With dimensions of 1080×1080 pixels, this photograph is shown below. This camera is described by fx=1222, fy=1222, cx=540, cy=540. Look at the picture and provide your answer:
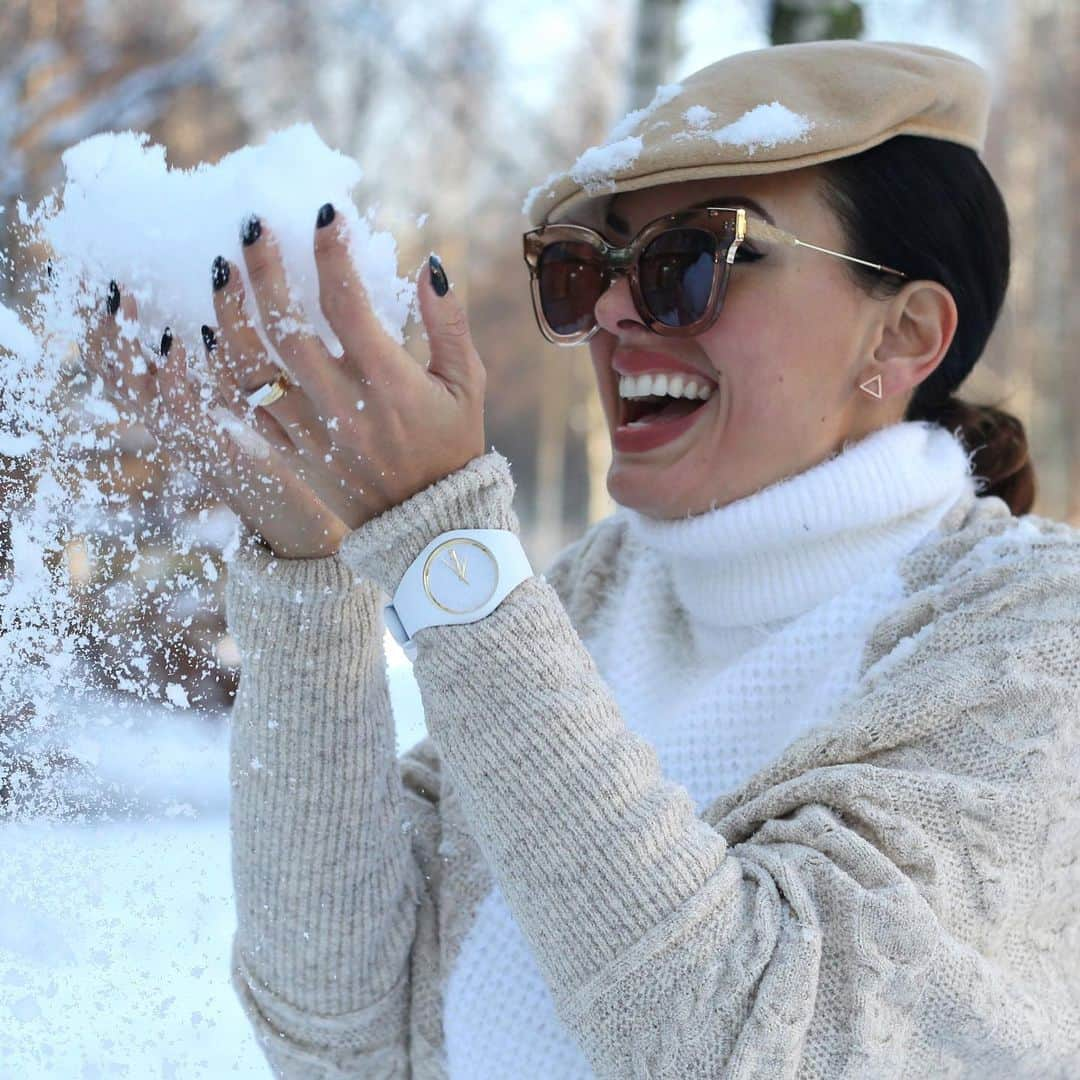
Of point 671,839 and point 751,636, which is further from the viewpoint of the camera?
point 751,636

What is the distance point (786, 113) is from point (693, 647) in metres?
0.69

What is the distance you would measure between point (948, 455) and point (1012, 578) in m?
0.32

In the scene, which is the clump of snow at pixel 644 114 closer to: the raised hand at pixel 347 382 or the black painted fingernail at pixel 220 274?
the raised hand at pixel 347 382

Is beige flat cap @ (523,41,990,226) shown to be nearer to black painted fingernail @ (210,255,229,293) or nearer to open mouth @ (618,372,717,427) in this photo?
open mouth @ (618,372,717,427)

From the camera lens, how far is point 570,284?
1.65 metres

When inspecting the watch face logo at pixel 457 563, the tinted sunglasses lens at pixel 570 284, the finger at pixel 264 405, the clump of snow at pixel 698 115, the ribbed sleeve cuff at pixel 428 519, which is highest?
the clump of snow at pixel 698 115

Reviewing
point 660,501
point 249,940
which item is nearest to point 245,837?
point 249,940

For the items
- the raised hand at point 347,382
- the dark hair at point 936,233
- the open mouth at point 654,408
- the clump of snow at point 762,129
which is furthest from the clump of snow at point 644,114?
Result: the raised hand at point 347,382

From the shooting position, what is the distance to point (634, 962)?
103 cm

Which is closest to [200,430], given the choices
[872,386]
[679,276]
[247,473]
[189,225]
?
[247,473]

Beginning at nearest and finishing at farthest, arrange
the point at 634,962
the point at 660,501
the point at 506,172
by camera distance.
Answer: the point at 634,962, the point at 660,501, the point at 506,172

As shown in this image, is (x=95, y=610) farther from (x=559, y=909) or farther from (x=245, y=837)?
(x=559, y=909)

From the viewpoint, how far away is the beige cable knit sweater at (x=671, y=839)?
1.05m

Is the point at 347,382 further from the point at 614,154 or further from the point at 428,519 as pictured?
the point at 614,154
